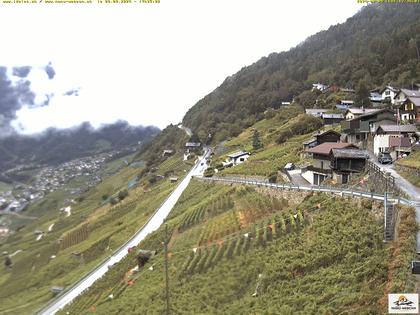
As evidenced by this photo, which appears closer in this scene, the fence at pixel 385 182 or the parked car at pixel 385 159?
the fence at pixel 385 182

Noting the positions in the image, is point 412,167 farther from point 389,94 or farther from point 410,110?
point 389,94

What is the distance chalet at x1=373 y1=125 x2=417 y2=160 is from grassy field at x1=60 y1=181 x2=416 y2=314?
2114cm

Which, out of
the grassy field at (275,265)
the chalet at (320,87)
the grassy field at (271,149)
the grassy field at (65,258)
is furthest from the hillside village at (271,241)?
the chalet at (320,87)

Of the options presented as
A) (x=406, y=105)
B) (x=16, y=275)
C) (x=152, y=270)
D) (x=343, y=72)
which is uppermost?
(x=343, y=72)

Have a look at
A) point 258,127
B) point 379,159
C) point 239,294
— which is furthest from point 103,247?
point 258,127

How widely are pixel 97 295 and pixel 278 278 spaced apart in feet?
86.8

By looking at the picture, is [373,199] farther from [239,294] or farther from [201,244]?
[201,244]

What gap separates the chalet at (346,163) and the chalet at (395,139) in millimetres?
10791

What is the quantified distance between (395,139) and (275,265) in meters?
38.4

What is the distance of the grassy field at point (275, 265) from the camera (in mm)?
20812

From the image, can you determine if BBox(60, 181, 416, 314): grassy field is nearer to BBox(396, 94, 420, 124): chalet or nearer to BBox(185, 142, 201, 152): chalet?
BBox(396, 94, 420, 124): chalet

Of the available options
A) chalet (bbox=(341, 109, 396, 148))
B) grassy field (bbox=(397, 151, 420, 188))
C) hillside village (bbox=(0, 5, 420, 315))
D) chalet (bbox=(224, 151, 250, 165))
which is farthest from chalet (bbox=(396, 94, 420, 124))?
chalet (bbox=(224, 151, 250, 165))

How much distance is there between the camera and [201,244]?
39531 mm

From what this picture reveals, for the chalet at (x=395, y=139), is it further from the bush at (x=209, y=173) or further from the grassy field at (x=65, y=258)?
the grassy field at (x=65, y=258)
